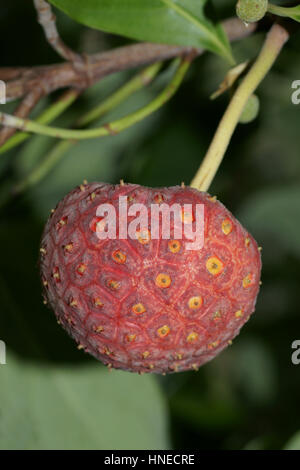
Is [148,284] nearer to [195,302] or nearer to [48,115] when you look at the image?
[195,302]

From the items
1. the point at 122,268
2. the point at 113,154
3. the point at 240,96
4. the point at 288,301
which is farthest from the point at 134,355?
the point at 288,301

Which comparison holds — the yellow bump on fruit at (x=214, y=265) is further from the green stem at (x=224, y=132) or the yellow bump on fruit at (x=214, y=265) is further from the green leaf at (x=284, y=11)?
the green leaf at (x=284, y=11)

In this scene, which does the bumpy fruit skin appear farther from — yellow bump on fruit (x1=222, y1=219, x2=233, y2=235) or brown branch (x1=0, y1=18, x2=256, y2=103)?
brown branch (x1=0, y1=18, x2=256, y2=103)

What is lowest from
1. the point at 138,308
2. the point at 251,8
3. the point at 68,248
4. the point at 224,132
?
the point at 138,308

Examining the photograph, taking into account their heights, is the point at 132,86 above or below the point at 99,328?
above

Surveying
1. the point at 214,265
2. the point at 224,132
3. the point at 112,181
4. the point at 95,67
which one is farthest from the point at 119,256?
the point at 112,181

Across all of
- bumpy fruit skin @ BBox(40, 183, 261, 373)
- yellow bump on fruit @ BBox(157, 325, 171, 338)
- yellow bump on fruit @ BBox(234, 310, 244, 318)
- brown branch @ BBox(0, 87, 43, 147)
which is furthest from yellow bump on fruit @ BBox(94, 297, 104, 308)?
brown branch @ BBox(0, 87, 43, 147)
